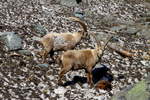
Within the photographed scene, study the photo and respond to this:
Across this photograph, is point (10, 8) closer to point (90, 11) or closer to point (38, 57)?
point (90, 11)

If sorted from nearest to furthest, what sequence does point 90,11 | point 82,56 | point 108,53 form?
1. point 82,56
2. point 108,53
3. point 90,11

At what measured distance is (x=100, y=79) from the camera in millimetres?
18656

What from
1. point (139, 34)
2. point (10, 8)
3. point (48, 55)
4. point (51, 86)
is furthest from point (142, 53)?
point (10, 8)

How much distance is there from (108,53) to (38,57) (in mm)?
4844

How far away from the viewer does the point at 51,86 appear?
57.8 feet

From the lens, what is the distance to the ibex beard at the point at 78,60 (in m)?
16.7

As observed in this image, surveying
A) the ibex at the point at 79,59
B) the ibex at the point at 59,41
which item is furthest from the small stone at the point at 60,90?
the ibex at the point at 59,41

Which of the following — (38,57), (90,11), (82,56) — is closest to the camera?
(82,56)

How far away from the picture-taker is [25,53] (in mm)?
20938

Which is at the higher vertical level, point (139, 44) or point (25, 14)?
point (25, 14)

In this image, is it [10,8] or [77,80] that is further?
[10,8]

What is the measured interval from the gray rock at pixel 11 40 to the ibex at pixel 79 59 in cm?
481

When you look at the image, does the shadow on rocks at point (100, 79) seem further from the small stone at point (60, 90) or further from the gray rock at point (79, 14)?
the gray rock at point (79, 14)

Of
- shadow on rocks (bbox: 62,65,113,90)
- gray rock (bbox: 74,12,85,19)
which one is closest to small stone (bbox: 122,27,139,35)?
gray rock (bbox: 74,12,85,19)
